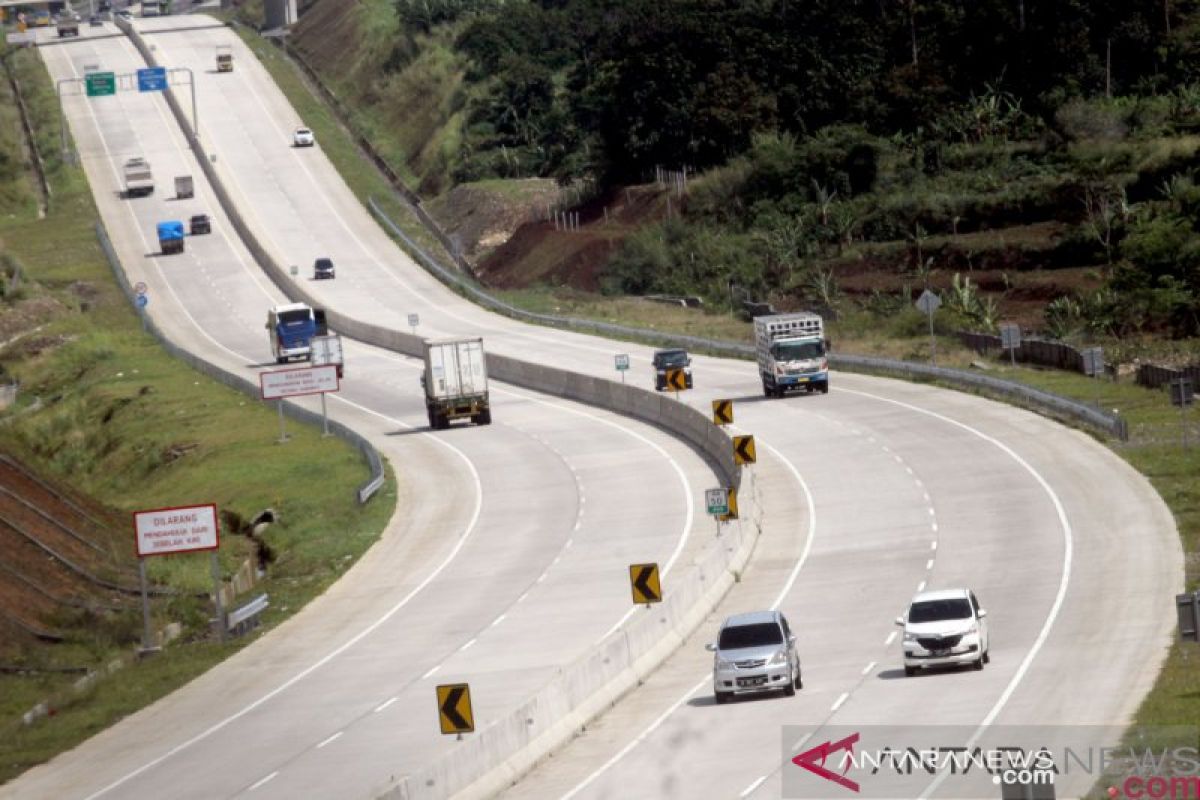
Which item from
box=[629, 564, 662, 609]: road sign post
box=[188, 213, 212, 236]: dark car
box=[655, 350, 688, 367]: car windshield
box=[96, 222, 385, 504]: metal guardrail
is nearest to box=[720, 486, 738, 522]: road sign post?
box=[629, 564, 662, 609]: road sign post

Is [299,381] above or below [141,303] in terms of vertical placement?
below

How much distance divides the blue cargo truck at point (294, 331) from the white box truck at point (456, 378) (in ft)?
68.3

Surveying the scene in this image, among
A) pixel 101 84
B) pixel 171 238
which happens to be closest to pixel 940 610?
pixel 171 238

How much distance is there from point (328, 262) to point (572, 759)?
9417cm

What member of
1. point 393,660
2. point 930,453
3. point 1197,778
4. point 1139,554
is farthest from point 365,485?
point 1197,778

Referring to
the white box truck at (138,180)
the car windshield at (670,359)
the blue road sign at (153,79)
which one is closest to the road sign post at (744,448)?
the car windshield at (670,359)

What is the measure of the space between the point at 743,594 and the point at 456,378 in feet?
112

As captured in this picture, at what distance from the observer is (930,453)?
215ft

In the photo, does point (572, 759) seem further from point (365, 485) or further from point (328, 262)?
point (328, 262)

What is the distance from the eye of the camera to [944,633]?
122 ft

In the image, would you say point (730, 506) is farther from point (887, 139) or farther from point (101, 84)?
point (101, 84)

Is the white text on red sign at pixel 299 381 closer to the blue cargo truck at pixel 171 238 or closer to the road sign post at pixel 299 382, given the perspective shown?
the road sign post at pixel 299 382

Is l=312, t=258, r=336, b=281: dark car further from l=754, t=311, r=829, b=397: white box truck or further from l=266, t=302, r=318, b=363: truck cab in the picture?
l=754, t=311, r=829, b=397: white box truck

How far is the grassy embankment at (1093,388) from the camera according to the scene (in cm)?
3434
